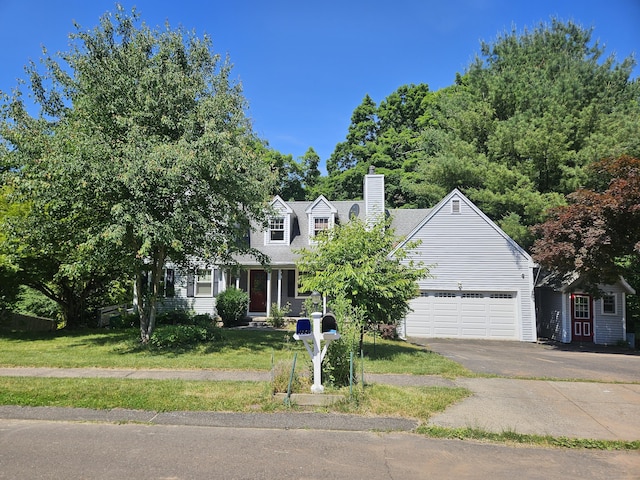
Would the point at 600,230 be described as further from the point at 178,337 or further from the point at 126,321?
the point at 126,321

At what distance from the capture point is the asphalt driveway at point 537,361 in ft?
32.0

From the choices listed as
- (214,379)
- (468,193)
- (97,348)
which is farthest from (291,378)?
(468,193)

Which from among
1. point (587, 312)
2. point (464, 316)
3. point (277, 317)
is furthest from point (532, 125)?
point (277, 317)

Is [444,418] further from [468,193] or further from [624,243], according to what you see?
[468,193]

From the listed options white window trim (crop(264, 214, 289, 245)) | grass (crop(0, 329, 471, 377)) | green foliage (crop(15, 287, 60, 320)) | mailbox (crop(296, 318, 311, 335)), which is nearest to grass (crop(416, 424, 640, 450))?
mailbox (crop(296, 318, 311, 335))

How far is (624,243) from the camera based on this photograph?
1422 centimetres

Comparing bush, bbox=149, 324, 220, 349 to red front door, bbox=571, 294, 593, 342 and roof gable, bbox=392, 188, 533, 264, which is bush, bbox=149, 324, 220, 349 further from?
red front door, bbox=571, 294, 593, 342

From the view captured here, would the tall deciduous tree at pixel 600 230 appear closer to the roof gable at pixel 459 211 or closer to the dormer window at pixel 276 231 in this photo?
Result: the roof gable at pixel 459 211

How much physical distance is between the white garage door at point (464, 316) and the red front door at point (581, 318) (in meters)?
2.62

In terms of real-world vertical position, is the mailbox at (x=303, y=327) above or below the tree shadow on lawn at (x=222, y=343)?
above

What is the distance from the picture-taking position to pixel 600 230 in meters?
13.9

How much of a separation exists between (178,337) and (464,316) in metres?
12.0

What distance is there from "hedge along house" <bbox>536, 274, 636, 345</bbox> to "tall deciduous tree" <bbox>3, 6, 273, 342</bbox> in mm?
13335

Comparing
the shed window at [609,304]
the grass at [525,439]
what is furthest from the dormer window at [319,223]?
the grass at [525,439]
